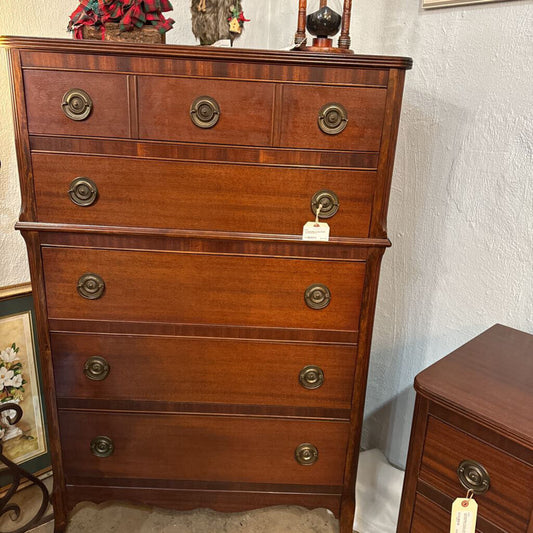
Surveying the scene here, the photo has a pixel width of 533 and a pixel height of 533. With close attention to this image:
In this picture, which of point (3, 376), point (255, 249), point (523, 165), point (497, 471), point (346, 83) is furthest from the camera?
point (3, 376)

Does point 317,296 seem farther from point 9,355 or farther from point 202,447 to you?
point 9,355

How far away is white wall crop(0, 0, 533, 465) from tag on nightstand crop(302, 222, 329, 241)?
0.60 m

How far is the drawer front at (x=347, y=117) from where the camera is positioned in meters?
1.18

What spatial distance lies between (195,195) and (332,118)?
381mm

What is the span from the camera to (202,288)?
4.37 feet

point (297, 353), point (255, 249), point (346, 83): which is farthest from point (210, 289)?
point (346, 83)

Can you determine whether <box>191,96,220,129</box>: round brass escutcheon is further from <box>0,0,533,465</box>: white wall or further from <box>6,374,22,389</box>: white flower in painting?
<box>6,374,22,389</box>: white flower in painting

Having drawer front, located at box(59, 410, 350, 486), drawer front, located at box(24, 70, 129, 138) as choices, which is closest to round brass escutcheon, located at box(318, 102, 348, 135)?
drawer front, located at box(24, 70, 129, 138)

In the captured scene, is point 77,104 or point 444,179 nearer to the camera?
point 77,104

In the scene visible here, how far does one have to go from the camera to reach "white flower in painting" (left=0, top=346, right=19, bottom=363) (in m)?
1.74

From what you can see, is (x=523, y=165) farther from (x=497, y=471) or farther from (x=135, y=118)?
(x=135, y=118)

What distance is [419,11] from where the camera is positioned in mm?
1611

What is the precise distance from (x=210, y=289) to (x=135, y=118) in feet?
1.52

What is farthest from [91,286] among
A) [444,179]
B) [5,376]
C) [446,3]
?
[446,3]
